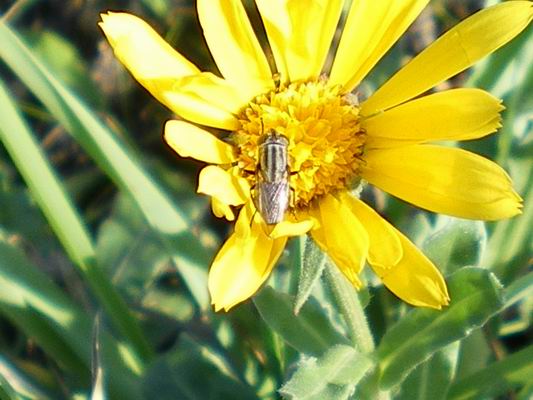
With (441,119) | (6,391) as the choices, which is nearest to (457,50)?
(441,119)

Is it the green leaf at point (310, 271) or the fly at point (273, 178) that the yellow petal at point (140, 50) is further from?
the green leaf at point (310, 271)

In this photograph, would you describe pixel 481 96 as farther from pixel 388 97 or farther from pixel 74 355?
pixel 74 355

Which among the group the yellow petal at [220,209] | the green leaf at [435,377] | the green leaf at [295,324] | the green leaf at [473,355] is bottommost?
the green leaf at [473,355]

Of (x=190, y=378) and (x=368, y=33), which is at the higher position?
(x=368, y=33)

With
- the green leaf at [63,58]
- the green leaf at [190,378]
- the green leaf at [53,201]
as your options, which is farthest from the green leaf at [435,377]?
the green leaf at [63,58]

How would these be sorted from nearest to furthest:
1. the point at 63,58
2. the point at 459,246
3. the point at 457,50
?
the point at 457,50 < the point at 459,246 < the point at 63,58

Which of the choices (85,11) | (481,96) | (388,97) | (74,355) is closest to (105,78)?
(85,11)

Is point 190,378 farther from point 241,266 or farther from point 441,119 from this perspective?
point 441,119
